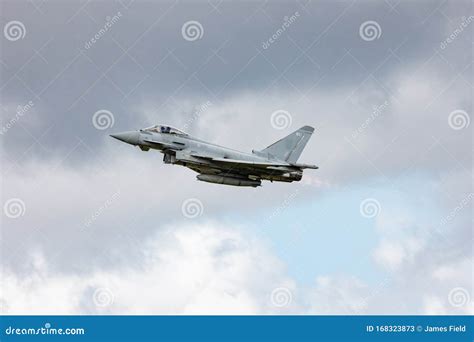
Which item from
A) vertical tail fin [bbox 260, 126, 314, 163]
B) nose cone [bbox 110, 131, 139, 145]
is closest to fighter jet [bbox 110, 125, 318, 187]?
nose cone [bbox 110, 131, 139, 145]

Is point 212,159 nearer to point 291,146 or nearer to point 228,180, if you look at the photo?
point 228,180

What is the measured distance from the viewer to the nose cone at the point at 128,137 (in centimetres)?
5622

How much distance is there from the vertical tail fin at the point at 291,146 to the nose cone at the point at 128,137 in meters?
8.45

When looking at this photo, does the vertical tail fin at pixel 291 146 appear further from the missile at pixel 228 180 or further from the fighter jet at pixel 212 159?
the missile at pixel 228 180

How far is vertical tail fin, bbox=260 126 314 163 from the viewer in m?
59.6

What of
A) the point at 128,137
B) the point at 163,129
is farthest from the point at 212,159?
the point at 128,137

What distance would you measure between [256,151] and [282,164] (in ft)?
7.93

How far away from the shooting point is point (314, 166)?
57.2 m

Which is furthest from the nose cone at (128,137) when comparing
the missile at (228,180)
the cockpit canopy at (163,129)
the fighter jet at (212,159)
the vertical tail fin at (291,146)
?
the vertical tail fin at (291,146)
